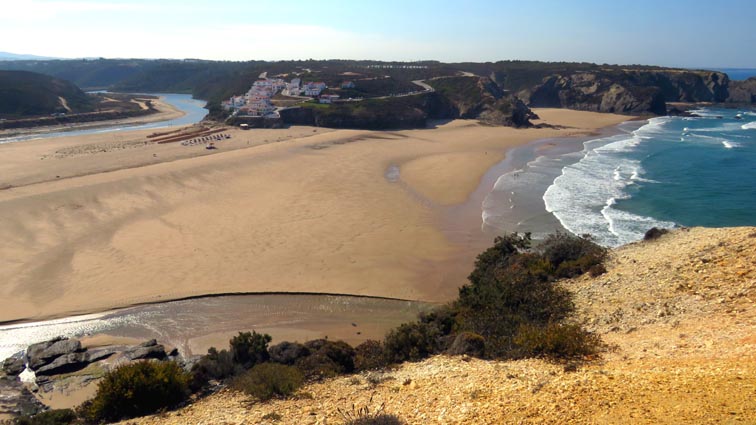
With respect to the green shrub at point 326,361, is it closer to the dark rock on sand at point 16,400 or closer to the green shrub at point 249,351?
the green shrub at point 249,351

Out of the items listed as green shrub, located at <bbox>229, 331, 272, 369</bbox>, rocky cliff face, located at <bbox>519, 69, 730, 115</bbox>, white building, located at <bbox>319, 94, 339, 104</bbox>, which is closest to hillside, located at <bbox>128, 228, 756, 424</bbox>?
green shrub, located at <bbox>229, 331, 272, 369</bbox>

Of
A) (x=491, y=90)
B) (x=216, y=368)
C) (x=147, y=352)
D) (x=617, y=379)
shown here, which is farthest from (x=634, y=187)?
(x=491, y=90)

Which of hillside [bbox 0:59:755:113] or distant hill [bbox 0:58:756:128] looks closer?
distant hill [bbox 0:58:756:128]

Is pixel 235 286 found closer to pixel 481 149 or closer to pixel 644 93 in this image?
pixel 481 149

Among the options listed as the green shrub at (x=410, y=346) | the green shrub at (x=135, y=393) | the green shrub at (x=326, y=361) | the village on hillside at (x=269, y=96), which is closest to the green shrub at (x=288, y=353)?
the green shrub at (x=326, y=361)

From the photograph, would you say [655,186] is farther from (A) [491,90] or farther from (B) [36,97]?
(B) [36,97]

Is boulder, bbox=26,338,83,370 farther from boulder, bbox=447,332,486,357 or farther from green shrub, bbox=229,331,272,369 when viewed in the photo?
boulder, bbox=447,332,486,357
